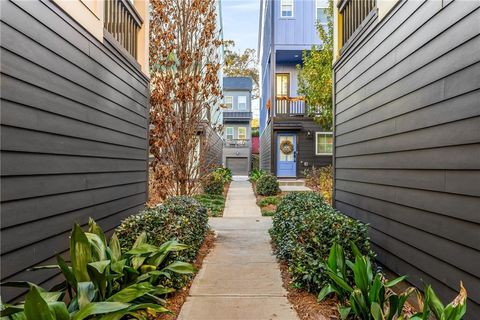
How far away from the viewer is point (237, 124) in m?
31.0

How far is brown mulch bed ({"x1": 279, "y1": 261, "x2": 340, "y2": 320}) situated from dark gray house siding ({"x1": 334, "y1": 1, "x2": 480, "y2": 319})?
0.73 meters

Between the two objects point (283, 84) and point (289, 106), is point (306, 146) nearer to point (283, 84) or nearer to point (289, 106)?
point (289, 106)

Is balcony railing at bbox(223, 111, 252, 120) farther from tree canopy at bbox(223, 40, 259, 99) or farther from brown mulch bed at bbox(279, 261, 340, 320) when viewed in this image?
brown mulch bed at bbox(279, 261, 340, 320)

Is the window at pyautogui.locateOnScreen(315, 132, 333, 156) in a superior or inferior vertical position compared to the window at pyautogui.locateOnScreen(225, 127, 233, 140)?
inferior

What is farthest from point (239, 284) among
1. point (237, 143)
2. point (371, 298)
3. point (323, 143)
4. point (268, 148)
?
point (237, 143)

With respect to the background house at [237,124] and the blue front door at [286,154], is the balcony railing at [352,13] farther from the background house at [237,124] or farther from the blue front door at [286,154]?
the background house at [237,124]

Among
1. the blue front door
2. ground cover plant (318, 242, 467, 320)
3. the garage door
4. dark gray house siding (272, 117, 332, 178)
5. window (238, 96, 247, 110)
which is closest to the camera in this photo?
ground cover plant (318, 242, 467, 320)

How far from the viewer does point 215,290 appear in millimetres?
3529

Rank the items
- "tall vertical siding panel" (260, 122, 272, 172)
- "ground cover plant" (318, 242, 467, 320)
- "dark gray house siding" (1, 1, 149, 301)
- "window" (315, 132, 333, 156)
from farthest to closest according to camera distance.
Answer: "tall vertical siding panel" (260, 122, 272, 172) < "window" (315, 132, 333, 156) < "dark gray house siding" (1, 1, 149, 301) < "ground cover plant" (318, 242, 467, 320)

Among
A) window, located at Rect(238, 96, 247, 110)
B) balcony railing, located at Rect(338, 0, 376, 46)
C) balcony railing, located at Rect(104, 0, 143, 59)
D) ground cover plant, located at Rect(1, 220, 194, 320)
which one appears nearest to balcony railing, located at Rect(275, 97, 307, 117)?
balcony railing, located at Rect(338, 0, 376, 46)

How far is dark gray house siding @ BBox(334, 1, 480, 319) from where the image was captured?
2383 millimetres

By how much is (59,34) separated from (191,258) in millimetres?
2638

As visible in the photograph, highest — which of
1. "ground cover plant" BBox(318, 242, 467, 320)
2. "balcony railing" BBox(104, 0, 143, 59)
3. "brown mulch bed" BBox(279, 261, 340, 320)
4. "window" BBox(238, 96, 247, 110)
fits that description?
"window" BBox(238, 96, 247, 110)

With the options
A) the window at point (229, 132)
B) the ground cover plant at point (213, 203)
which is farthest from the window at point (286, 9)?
the window at point (229, 132)
